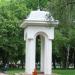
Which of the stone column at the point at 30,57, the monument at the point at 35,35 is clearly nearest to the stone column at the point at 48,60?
the monument at the point at 35,35

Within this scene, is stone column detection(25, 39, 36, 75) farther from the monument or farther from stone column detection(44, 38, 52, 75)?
stone column detection(44, 38, 52, 75)

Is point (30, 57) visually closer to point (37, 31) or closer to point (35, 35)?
point (35, 35)

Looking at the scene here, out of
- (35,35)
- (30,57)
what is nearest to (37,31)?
(35,35)

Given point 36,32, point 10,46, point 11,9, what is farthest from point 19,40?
point 36,32

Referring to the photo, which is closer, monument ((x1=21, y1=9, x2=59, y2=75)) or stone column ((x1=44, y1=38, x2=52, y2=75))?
monument ((x1=21, y1=9, x2=59, y2=75))

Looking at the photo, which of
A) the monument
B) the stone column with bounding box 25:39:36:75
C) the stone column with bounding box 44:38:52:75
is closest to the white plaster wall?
the monument

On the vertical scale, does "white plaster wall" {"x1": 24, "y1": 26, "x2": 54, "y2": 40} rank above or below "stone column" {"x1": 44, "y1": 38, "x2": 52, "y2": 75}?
above

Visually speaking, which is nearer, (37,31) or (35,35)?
(37,31)

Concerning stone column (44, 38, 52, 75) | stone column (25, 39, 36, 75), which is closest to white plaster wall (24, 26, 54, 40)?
stone column (25, 39, 36, 75)

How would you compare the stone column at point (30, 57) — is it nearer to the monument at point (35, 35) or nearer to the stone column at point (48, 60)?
the monument at point (35, 35)

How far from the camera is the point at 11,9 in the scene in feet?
178

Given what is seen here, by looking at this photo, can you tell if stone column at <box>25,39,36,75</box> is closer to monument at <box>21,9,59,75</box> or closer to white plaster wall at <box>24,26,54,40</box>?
monument at <box>21,9,59,75</box>

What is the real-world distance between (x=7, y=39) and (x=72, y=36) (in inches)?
368

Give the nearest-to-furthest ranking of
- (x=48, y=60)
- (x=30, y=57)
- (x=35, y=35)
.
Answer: (x=30, y=57) → (x=48, y=60) → (x=35, y=35)
